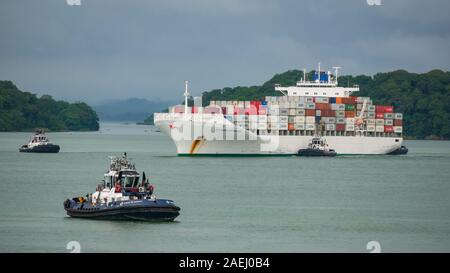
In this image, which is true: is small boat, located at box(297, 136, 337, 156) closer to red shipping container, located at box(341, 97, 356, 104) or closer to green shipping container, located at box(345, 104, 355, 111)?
green shipping container, located at box(345, 104, 355, 111)

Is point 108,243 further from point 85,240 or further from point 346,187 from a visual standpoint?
point 346,187

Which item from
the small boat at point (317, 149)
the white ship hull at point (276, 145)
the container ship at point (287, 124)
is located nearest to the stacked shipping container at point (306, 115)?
the container ship at point (287, 124)

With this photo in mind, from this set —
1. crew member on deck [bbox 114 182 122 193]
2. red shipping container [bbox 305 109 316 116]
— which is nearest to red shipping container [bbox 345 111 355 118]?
red shipping container [bbox 305 109 316 116]

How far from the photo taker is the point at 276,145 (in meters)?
121

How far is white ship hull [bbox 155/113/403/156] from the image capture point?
374ft

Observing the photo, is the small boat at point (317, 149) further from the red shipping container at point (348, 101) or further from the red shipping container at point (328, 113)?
the red shipping container at point (348, 101)

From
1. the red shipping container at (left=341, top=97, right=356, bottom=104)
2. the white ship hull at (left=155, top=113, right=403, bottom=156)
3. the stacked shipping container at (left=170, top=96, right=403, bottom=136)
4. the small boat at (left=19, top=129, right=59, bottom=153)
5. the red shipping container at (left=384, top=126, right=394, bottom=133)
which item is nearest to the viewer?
the white ship hull at (left=155, top=113, right=403, bottom=156)

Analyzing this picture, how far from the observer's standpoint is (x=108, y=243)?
46.6 m

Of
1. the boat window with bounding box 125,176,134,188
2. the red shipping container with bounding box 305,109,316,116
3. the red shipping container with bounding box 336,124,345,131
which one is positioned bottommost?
the red shipping container with bounding box 336,124,345,131

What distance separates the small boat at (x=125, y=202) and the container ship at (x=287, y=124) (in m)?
59.8

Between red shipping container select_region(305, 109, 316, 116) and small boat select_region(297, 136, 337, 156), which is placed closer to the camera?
small boat select_region(297, 136, 337, 156)

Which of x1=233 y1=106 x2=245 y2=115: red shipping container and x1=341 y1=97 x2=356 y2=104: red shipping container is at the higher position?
x1=341 y1=97 x2=356 y2=104: red shipping container

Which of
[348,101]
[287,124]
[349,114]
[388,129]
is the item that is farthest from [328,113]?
[388,129]
